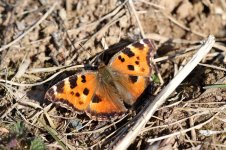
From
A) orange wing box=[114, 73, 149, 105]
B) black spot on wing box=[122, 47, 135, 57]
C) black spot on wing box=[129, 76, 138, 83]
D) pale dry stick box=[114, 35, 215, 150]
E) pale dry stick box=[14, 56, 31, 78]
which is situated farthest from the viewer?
pale dry stick box=[14, 56, 31, 78]

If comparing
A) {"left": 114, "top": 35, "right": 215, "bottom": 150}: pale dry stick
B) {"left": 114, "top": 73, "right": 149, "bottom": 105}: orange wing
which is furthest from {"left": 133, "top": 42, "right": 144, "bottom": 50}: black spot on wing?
{"left": 114, "top": 35, "right": 215, "bottom": 150}: pale dry stick

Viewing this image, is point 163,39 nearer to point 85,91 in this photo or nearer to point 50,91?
point 85,91

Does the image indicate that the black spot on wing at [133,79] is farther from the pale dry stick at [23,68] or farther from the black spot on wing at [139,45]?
the pale dry stick at [23,68]

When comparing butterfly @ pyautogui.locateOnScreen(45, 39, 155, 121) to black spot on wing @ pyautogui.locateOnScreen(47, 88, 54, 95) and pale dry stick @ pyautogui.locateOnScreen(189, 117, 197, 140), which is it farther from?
pale dry stick @ pyautogui.locateOnScreen(189, 117, 197, 140)

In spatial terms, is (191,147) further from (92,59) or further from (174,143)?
(92,59)

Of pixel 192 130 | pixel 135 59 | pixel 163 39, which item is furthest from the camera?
pixel 163 39

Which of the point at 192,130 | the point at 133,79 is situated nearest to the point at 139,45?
the point at 133,79
